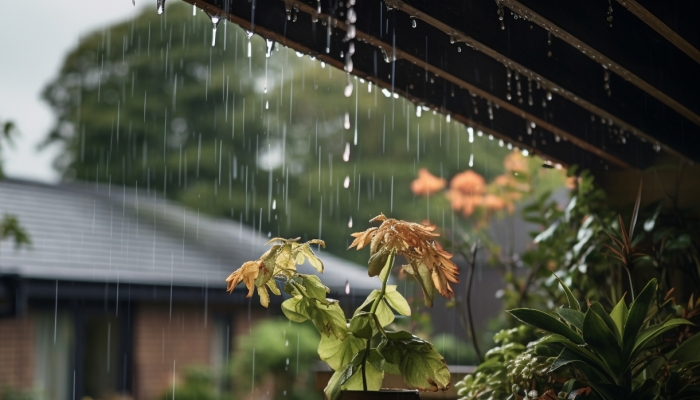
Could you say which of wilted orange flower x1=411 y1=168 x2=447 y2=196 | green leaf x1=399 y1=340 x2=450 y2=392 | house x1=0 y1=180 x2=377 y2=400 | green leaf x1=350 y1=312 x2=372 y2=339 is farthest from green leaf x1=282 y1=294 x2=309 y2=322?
house x1=0 y1=180 x2=377 y2=400

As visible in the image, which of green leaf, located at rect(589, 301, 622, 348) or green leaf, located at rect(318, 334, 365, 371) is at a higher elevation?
green leaf, located at rect(589, 301, 622, 348)

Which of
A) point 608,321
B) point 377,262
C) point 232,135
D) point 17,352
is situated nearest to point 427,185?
point 608,321

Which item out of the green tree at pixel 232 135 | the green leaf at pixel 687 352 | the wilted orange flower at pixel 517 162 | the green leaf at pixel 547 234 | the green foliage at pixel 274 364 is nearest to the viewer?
the green leaf at pixel 687 352

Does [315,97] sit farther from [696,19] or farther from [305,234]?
[696,19]

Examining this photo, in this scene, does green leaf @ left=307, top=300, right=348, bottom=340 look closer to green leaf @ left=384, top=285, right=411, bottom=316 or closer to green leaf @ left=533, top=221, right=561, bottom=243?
green leaf @ left=384, top=285, right=411, bottom=316

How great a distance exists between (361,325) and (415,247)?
0.65ft

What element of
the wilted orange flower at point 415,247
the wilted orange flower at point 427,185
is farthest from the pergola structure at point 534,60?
the wilted orange flower at point 427,185

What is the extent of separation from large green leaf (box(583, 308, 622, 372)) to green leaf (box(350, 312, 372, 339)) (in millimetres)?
490

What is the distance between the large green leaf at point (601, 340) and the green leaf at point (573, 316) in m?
0.05

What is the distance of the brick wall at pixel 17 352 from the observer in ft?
22.3

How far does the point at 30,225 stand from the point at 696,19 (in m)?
6.97

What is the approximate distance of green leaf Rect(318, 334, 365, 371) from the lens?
1562 millimetres

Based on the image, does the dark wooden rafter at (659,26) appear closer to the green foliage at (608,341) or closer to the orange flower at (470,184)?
the green foliage at (608,341)

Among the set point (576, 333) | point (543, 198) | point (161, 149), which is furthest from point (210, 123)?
point (576, 333)
